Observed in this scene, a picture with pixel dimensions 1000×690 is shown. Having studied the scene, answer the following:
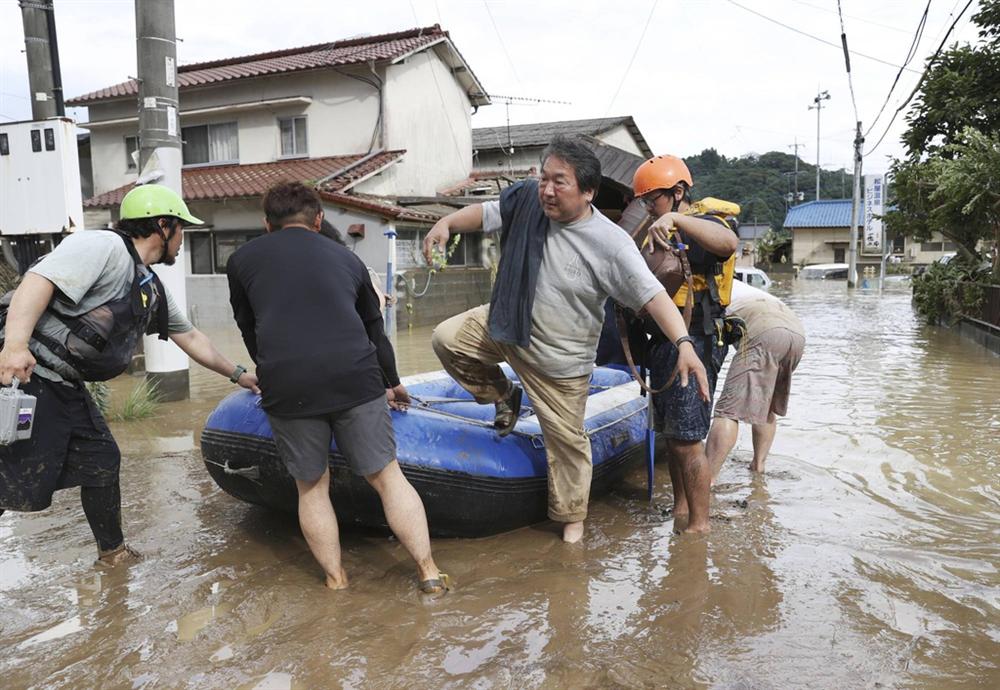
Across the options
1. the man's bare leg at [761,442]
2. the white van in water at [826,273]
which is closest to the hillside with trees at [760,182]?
the white van in water at [826,273]

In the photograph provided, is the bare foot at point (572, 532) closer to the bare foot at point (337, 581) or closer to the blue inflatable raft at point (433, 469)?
the blue inflatable raft at point (433, 469)

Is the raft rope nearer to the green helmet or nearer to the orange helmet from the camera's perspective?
the green helmet

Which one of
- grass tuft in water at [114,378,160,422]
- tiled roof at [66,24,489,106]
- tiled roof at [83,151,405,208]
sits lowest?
grass tuft in water at [114,378,160,422]

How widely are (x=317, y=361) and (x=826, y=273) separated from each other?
137 ft

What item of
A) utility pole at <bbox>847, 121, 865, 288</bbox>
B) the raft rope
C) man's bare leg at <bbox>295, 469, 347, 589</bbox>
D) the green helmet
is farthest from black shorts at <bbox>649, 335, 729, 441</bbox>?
utility pole at <bbox>847, 121, 865, 288</bbox>

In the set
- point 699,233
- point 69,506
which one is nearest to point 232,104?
point 69,506

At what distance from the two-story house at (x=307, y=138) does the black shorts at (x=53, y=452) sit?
13.2 m

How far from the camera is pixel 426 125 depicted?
795 inches

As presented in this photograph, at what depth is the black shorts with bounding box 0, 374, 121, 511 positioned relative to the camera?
327cm

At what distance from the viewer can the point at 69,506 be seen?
15.4ft

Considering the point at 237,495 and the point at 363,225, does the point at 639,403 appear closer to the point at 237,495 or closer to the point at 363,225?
the point at 237,495

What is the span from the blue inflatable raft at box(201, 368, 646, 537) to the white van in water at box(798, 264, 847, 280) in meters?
40.0

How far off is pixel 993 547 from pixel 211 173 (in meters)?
19.1

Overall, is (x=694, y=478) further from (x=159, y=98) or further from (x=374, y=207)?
(x=374, y=207)
